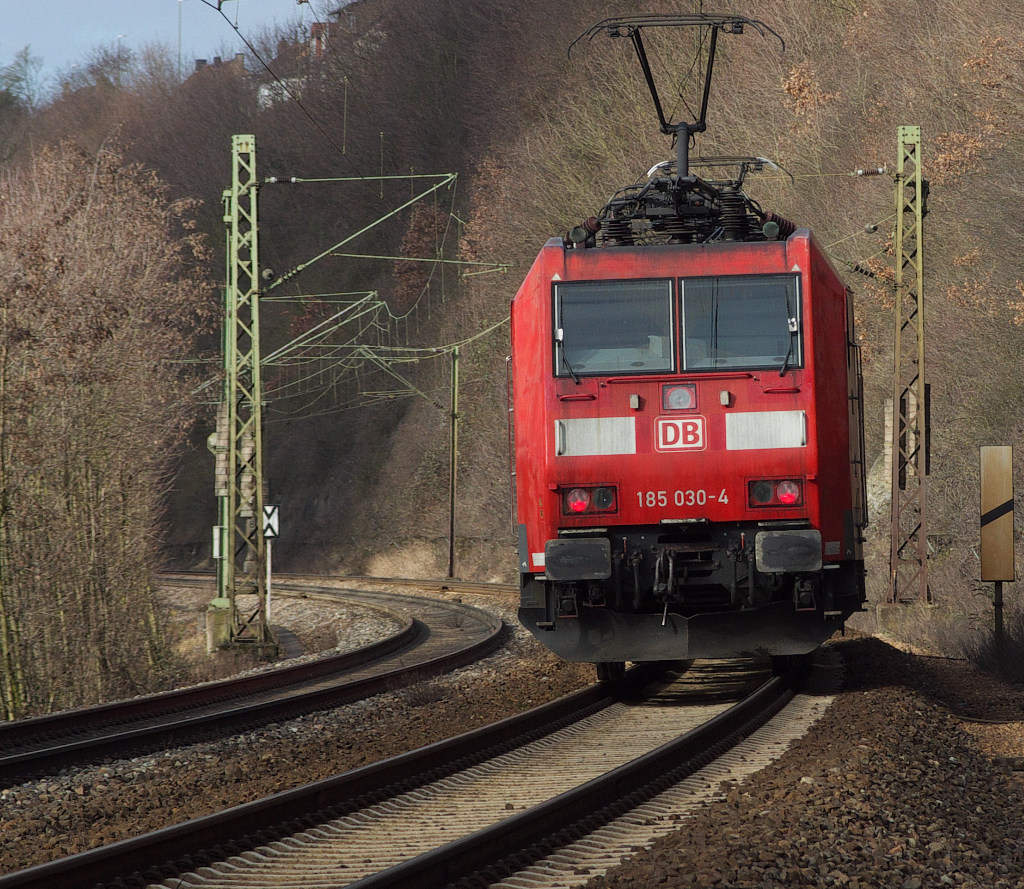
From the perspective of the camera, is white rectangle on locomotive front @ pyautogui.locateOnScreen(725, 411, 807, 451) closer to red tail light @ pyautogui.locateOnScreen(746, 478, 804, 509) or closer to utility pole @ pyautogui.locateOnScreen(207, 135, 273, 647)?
red tail light @ pyautogui.locateOnScreen(746, 478, 804, 509)

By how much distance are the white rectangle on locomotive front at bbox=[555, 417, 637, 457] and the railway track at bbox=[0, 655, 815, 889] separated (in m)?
2.11

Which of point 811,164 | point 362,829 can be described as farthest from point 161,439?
point 811,164

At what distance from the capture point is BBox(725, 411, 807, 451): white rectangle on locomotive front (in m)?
8.98

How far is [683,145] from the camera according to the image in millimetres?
13625

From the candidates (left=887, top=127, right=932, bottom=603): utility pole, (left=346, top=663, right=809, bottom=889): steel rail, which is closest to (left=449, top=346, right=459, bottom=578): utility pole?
(left=887, top=127, right=932, bottom=603): utility pole

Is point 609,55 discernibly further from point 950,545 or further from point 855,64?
point 950,545

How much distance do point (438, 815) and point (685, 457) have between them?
3689mm

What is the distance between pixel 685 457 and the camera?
9.09 m

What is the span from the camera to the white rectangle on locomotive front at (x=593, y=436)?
30.0ft

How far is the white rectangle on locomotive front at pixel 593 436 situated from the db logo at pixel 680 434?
0.21 m

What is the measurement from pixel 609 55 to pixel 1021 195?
22.1 meters

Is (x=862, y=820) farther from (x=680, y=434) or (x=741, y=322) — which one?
(x=741, y=322)

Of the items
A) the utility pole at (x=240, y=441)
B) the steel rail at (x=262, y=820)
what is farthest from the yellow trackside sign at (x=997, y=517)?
the utility pole at (x=240, y=441)

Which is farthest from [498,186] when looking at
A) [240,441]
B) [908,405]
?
[908,405]
